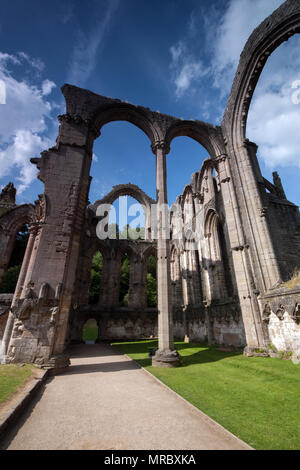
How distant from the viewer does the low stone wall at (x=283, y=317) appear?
6.90 m

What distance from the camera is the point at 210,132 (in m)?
12.5

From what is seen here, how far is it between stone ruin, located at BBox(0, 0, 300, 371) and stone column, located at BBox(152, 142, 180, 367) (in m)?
0.04

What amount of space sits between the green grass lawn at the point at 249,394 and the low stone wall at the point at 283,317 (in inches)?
27.3

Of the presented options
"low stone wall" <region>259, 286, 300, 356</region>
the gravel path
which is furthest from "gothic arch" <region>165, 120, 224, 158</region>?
the gravel path

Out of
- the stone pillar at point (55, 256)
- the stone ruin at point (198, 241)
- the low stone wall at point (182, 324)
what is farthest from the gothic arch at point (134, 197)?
the stone pillar at point (55, 256)

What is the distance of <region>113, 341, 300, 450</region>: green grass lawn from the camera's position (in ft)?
8.84

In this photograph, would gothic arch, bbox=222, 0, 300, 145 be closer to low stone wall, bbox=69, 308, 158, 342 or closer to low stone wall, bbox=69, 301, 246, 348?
low stone wall, bbox=69, 301, 246, 348

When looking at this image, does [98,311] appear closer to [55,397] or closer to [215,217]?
[215,217]

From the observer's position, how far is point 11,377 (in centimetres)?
478

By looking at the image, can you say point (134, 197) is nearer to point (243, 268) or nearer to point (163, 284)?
point (243, 268)

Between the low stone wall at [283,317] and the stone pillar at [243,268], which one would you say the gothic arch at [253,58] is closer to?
the stone pillar at [243,268]

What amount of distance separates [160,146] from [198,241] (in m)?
7.97
